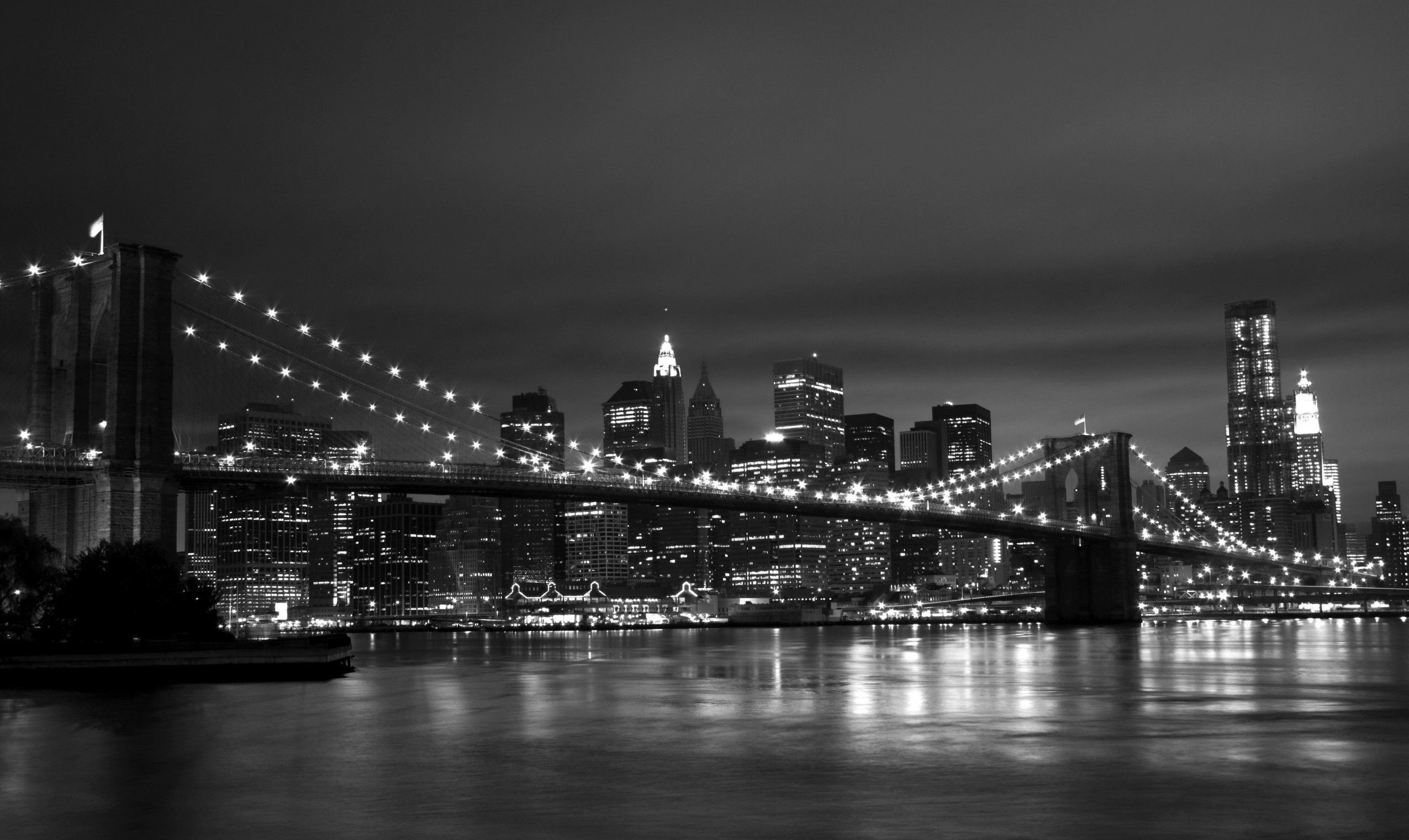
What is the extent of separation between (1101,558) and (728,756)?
269ft

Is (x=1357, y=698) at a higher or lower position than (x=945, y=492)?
lower

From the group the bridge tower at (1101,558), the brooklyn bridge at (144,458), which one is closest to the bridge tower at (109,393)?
the brooklyn bridge at (144,458)

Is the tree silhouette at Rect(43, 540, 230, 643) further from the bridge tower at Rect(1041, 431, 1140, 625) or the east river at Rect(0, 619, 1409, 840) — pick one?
the bridge tower at Rect(1041, 431, 1140, 625)

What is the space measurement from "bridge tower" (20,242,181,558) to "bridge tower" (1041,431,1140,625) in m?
65.8

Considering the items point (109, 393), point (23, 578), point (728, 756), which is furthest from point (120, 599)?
point (728, 756)

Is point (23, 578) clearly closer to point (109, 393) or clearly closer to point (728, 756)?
point (109, 393)

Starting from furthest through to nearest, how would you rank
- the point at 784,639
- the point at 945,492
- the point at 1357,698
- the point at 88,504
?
the point at 945,492 < the point at 784,639 < the point at 88,504 < the point at 1357,698

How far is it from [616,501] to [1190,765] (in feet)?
177

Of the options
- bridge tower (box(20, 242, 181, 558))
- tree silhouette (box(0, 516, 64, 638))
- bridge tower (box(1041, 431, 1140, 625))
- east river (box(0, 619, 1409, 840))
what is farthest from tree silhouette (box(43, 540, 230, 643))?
bridge tower (box(1041, 431, 1140, 625))

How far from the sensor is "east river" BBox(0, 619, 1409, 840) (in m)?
17.5

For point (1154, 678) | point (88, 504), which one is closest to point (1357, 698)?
point (1154, 678)

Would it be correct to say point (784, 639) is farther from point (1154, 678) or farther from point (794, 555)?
point (794, 555)

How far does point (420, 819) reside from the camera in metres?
17.8

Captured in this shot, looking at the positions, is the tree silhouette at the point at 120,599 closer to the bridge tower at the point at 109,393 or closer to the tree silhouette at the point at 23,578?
the tree silhouette at the point at 23,578
